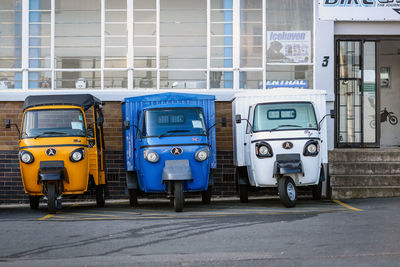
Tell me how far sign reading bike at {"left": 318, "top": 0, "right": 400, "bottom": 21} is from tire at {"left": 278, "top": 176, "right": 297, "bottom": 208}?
5128 mm

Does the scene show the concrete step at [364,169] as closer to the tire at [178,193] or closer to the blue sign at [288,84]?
the blue sign at [288,84]

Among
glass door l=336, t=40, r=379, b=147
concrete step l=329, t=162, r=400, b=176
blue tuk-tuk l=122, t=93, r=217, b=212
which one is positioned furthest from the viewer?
glass door l=336, t=40, r=379, b=147

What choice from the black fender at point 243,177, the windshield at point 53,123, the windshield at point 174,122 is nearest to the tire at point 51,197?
the windshield at point 53,123

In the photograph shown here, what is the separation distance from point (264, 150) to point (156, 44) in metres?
4.78

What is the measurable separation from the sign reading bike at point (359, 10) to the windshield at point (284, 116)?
3.68 m

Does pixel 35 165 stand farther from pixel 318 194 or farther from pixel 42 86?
pixel 318 194

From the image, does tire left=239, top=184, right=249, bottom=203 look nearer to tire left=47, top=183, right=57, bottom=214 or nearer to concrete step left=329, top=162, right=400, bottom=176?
concrete step left=329, top=162, right=400, bottom=176

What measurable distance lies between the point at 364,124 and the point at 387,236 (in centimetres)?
838

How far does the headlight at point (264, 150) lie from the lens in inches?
501

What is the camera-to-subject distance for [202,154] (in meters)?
12.3

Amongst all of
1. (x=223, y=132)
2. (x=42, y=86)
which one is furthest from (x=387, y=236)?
(x=42, y=86)

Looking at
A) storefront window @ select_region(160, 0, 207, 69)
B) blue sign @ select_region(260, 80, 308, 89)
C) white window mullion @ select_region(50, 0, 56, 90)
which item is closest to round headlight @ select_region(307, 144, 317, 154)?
blue sign @ select_region(260, 80, 308, 89)

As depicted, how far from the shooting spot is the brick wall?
15.4 m

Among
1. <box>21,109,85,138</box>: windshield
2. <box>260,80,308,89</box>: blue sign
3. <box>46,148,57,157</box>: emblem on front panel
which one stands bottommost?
<box>46,148,57,157</box>: emblem on front panel
